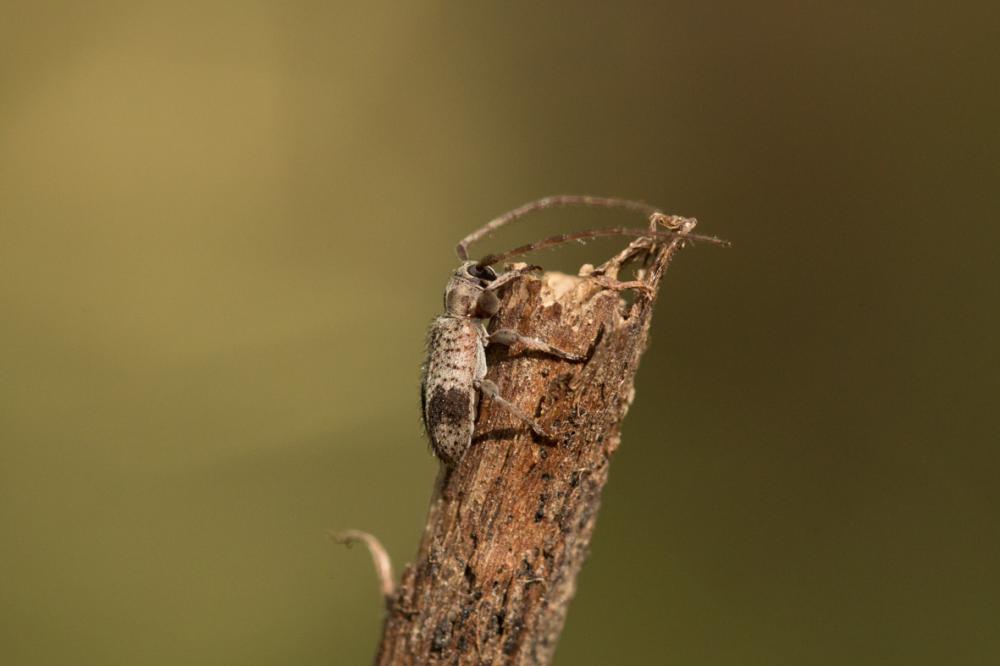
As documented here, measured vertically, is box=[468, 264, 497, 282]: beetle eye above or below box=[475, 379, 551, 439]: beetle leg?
above

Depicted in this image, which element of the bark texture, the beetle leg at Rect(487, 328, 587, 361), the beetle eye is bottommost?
the bark texture

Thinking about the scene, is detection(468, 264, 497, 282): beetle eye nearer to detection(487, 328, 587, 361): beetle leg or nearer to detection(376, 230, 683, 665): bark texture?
detection(487, 328, 587, 361): beetle leg

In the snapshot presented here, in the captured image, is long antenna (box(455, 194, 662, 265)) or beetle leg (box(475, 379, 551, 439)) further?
long antenna (box(455, 194, 662, 265))

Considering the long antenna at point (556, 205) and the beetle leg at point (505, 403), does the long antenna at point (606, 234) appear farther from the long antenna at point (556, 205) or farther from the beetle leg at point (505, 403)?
the beetle leg at point (505, 403)

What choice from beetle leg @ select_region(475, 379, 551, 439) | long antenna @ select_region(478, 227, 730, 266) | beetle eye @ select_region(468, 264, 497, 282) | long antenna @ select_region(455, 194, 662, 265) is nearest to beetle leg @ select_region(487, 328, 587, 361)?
beetle leg @ select_region(475, 379, 551, 439)

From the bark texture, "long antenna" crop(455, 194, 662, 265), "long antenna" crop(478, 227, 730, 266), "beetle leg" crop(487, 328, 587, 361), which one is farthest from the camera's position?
"long antenna" crop(455, 194, 662, 265)

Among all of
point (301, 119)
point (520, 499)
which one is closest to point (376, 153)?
point (301, 119)
